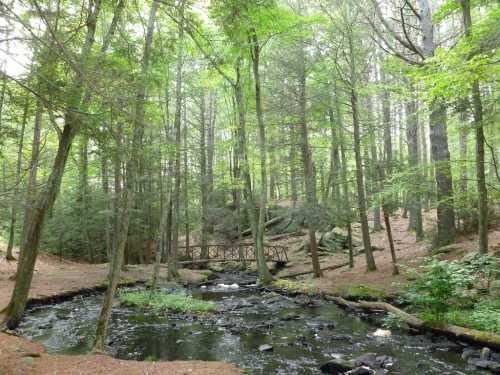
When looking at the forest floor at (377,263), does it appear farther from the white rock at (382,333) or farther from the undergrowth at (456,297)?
the white rock at (382,333)

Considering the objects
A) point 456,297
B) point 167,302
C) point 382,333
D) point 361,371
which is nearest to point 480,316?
point 456,297

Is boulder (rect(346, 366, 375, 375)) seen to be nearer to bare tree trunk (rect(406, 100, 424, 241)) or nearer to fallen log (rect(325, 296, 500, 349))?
fallen log (rect(325, 296, 500, 349))

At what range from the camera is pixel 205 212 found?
21.3 m

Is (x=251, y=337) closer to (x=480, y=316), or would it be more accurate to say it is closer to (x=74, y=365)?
(x=74, y=365)

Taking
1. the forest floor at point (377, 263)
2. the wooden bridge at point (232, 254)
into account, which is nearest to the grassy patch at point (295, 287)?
the forest floor at point (377, 263)

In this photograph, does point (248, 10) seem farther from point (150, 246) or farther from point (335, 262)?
point (150, 246)

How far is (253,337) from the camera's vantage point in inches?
312

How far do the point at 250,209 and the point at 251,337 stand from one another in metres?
7.86

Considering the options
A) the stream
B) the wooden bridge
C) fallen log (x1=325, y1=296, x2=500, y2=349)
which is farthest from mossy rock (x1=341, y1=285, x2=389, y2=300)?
the wooden bridge

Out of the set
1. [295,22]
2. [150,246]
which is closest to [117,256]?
[295,22]

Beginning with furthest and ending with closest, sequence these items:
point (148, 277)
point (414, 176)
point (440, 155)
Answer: point (148, 277) → point (440, 155) → point (414, 176)

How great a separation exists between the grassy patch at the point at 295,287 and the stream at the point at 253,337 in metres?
1.05

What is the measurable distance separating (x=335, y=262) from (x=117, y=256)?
12.1 m

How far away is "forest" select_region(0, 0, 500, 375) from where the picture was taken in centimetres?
529
